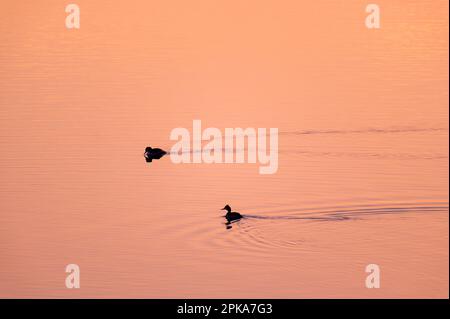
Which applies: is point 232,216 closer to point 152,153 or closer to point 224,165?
point 224,165

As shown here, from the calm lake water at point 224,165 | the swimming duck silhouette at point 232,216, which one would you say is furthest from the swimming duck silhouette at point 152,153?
the swimming duck silhouette at point 232,216

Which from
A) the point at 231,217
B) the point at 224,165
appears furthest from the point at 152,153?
the point at 231,217

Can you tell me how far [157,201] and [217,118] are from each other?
52 centimetres

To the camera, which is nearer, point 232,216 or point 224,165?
point 232,216

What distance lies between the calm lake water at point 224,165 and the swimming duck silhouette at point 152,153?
0.12ft

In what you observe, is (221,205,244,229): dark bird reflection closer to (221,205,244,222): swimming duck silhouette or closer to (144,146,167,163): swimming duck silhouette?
(221,205,244,222): swimming duck silhouette

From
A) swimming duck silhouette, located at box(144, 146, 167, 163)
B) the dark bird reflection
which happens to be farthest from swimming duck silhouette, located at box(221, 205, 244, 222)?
swimming duck silhouette, located at box(144, 146, 167, 163)

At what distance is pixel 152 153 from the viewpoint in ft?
13.9

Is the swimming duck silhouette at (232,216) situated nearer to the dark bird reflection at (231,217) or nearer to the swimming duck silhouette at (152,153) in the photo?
the dark bird reflection at (231,217)

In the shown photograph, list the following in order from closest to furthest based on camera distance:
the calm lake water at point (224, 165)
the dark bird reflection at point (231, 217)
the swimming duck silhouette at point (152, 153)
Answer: the calm lake water at point (224, 165) < the dark bird reflection at point (231, 217) < the swimming duck silhouette at point (152, 153)

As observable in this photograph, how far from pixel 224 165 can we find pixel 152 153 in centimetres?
37

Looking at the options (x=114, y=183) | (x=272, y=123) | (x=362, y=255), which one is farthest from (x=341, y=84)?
(x=114, y=183)

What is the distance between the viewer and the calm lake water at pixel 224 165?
384cm

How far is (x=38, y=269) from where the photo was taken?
12.8 feet
